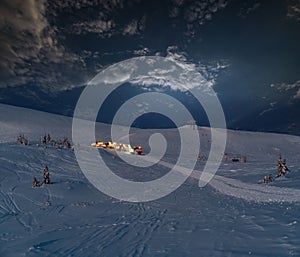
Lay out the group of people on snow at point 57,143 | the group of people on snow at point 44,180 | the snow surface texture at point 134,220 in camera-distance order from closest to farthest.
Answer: the snow surface texture at point 134,220 → the group of people on snow at point 44,180 → the group of people on snow at point 57,143

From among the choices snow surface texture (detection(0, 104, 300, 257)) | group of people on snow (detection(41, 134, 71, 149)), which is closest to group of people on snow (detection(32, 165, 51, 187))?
snow surface texture (detection(0, 104, 300, 257))

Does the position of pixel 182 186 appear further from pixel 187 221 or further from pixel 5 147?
pixel 5 147

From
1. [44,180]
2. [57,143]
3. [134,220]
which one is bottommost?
[134,220]

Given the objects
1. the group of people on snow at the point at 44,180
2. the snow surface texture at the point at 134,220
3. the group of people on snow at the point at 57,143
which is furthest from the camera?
the group of people on snow at the point at 57,143

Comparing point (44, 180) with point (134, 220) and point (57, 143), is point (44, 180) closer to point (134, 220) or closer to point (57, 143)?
point (134, 220)

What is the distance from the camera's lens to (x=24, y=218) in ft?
28.4

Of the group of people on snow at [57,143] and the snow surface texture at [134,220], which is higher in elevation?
the group of people on snow at [57,143]

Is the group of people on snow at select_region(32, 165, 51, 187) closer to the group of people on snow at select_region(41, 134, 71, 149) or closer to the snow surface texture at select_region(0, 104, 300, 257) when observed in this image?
the snow surface texture at select_region(0, 104, 300, 257)

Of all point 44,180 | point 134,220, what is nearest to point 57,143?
point 44,180

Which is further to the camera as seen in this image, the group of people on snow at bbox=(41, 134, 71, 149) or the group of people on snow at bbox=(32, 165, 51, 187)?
the group of people on snow at bbox=(41, 134, 71, 149)

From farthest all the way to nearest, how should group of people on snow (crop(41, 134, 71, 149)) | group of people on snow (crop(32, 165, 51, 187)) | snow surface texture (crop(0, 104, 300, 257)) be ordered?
1. group of people on snow (crop(41, 134, 71, 149))
2. group of people on snow (crop(32, 165, 51, 187))
3. snow surface texture (crop(0, 104, 300, 257))

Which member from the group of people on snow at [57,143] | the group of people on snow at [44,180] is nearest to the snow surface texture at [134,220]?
the group of people on snow at [44,180]

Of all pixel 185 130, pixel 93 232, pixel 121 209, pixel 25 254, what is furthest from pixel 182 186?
pixel 185 130

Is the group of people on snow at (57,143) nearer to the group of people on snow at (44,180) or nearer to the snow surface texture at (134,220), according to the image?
the snow surface texture at (134,220)
